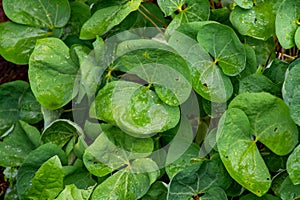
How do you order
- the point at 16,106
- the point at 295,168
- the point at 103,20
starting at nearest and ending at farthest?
1. the point at 295,168
2. the point at 103,20
3. the point at 16,106

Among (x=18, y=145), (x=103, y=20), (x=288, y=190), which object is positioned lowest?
(x=18, y=145)

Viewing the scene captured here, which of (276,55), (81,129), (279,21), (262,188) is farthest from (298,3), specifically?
(81,129)

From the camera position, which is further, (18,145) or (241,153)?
(18,145)

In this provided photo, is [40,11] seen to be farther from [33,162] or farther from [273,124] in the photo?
[273,124]

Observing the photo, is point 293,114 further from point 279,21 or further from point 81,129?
point 81,129

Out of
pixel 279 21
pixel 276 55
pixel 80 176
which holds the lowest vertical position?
pixel 80 176

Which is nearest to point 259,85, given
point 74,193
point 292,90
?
point 292,90

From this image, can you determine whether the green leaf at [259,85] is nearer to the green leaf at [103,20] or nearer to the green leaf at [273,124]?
the green leaf at [273,124]
